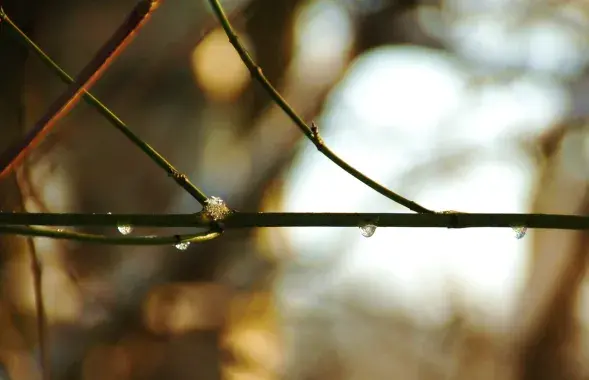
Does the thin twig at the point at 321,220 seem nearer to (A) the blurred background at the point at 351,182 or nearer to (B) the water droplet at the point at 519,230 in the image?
(B) the water droplet at the point at 519,230

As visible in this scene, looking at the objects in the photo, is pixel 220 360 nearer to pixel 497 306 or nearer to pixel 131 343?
pixel 131 343

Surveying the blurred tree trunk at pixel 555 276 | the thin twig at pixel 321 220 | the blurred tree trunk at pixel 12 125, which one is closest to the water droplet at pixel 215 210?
the thin twig at pixel 321 220

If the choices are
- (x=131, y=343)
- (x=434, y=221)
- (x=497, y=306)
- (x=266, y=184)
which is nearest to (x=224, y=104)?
(x=266, y=184)

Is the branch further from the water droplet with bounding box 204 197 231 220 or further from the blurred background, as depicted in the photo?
the blurred background

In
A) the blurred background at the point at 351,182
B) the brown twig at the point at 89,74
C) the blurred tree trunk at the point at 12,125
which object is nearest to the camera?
the brown twig at the point at 89,74

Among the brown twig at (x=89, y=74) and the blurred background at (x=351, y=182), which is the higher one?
the blurred background at (x=351, y=182)

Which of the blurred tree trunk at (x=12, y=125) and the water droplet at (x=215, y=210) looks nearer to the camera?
the water droplet at (x=215, y=210)
